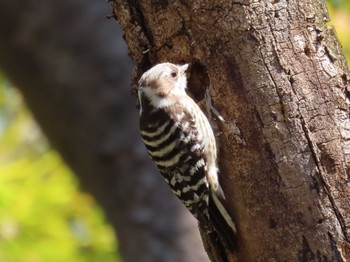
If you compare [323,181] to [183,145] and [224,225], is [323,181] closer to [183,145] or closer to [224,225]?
[224,225]

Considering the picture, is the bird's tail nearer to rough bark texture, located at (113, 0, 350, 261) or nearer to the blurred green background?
rough bark texture, located at (113, 0, 350, 261)

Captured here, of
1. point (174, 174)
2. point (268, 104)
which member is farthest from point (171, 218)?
point (268, 104)

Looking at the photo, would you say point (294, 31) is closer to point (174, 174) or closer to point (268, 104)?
point (268, 104)

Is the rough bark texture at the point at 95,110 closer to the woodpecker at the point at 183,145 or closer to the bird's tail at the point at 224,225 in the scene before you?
the woodpecker at the point at 183,145

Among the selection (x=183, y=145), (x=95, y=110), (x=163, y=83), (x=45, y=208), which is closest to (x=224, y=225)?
(x=183, y=145)

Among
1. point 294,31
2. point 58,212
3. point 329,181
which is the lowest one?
point 329,181

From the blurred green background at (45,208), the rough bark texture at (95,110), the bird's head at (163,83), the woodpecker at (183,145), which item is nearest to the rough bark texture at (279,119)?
the woodpecker at (183,145)
